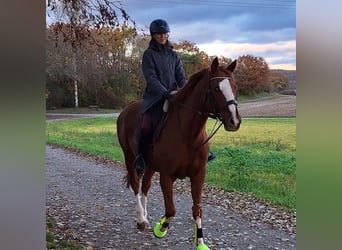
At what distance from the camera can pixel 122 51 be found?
4.42 feet

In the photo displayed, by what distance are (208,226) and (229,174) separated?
21cm

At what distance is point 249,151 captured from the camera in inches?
52.4

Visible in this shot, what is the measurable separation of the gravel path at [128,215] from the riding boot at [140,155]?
8 cm

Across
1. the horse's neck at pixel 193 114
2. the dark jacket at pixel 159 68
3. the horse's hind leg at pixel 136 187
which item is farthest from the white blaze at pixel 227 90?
the horse's hind leg at pixel 136 187

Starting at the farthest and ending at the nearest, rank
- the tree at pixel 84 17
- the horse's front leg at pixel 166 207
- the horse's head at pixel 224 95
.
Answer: the horse's front leg at pixel 166 207
the tree at pixel 84 17
the horse's head at pixel 224 95

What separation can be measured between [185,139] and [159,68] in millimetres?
251

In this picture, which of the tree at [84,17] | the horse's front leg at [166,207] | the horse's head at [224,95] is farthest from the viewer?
the horse's front leg at [166,207]

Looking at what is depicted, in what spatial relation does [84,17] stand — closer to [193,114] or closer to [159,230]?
[193,114]

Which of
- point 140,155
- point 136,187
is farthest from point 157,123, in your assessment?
point 136,187

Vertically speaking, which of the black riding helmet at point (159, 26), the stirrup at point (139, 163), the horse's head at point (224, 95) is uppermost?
the black riding helmet at point (159, 26)

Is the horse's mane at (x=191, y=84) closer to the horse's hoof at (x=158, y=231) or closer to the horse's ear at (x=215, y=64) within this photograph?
the horse's ear at (x=215, y=64)

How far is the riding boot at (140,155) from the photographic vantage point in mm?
1421
